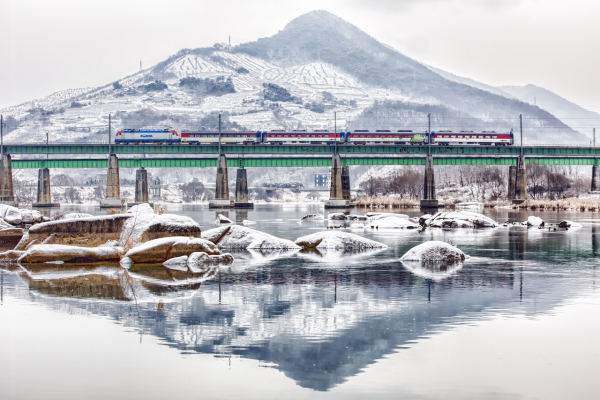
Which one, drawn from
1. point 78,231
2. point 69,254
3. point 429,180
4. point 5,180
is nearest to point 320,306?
point 69,254

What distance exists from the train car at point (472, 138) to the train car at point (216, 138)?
37615 mm

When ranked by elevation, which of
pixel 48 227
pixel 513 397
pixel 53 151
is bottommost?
Answer: pixel 513 397

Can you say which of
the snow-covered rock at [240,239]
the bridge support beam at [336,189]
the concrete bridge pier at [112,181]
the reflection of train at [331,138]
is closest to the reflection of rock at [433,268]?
the snow-covered rock at [240,239]

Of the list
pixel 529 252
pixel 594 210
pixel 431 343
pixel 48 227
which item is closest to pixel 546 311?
pixel 431 343

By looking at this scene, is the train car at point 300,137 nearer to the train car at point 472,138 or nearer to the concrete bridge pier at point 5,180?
the train car at point 472,138

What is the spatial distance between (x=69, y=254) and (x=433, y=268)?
16.3m

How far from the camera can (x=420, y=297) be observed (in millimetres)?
21453

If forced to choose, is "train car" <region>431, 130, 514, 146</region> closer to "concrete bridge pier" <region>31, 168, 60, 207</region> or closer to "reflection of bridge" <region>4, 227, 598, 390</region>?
"concrete bridge pier" <region>31, 168, 60, 207</region>

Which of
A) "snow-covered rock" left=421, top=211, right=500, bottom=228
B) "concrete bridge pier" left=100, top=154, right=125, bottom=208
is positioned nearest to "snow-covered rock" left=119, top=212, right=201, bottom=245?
"snow-covered rock" left=421, top=211, right=500, bottom=228

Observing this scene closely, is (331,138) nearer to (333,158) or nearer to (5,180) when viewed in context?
(333,158)

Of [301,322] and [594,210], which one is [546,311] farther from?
[594,210]

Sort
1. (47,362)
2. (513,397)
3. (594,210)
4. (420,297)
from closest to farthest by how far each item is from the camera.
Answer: (513,397), (47,362), (420,297), (594,210)

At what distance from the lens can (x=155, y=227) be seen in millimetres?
30906

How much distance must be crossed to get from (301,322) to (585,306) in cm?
891
